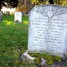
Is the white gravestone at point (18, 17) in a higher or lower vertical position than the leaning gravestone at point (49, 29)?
lower

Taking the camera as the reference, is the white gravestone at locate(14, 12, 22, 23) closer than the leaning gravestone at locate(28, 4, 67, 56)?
No

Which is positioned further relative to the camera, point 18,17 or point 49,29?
point 18,17

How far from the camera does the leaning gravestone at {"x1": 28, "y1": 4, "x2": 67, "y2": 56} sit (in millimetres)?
6820

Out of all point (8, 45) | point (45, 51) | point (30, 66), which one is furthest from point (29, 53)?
point (8, 45)

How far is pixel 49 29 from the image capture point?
6898mm

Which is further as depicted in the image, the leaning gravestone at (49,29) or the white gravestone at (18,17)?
the white gravestone at (18,17)

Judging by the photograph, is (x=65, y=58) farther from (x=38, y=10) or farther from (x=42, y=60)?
(x=38, y=10)

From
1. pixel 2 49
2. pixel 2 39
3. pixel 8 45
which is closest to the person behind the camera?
pixel 2 49

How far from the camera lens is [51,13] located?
6.83 meters

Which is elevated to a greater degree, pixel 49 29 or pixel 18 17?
pixel 49 29

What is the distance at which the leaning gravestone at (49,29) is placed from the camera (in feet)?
22.4

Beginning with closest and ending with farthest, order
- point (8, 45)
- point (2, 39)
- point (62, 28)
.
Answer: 1. point (62, 28)
2. point (8, 45)
3. point (2, 39)

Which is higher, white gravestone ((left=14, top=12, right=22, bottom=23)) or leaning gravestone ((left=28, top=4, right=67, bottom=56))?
leaning gravestone ((left=28, top=4, right=67, bottom=56))

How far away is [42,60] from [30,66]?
44 centimetres
